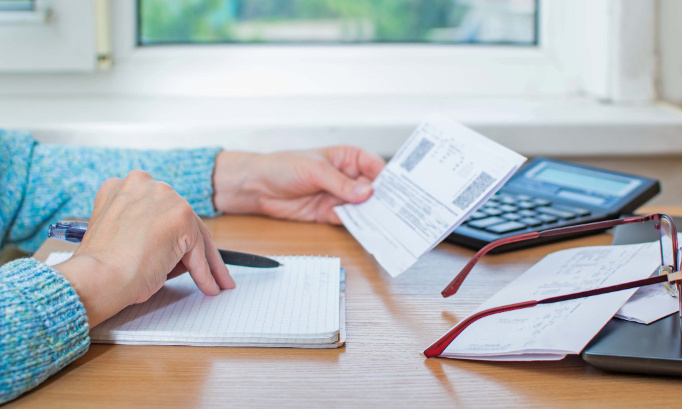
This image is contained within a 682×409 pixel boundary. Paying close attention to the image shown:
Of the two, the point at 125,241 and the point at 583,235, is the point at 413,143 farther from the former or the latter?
the point at 125,241

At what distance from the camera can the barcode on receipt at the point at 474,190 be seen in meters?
0.61

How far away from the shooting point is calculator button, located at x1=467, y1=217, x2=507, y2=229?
0.73 m

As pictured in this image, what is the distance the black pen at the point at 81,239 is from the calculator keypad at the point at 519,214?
259 millimetres

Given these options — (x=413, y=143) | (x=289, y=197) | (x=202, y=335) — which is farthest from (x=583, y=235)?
(x=202, y=335)

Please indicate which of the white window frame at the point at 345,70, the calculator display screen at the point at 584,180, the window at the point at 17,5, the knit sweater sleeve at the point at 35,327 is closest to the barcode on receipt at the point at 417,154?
the calculator display screen at the point at 584,180

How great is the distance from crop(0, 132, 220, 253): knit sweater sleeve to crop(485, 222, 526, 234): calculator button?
14.6 inches

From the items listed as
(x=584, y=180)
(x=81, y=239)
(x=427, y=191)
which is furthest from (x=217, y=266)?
(x=584, y=180)

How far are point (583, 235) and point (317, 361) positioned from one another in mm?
433

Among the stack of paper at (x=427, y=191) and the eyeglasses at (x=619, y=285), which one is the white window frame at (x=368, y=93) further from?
the eyeglasses at (x=619, y=285)

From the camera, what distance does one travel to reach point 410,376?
1.42 ft

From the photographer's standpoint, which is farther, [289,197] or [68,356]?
[289,197]

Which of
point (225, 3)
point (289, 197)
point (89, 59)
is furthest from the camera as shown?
point (225, 3)

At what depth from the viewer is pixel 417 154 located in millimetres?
758

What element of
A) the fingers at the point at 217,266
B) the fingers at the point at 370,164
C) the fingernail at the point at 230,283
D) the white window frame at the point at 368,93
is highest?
the white window frame at the point at 368,93
